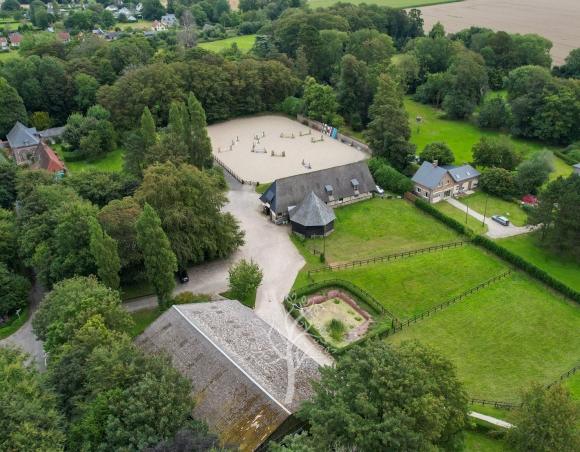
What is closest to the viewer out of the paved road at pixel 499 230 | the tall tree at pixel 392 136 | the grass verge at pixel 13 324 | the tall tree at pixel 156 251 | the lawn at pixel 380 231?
the tall tree at pixel 156 251

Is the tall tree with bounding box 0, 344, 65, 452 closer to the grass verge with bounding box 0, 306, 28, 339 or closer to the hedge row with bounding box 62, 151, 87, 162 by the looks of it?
the grass verge with bounding box 0, 306, 28, 339

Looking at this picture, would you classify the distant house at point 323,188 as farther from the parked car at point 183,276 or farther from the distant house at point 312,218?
the parked car at point 183,276

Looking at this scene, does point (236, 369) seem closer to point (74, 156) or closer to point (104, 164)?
point (104, 164)

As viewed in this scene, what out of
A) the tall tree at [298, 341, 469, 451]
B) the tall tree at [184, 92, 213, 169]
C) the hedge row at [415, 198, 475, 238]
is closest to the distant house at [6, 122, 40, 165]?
the tall tree at [184, 92, 213, 169]

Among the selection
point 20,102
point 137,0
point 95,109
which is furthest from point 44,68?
point 137,0

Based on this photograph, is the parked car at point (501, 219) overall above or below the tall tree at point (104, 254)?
below

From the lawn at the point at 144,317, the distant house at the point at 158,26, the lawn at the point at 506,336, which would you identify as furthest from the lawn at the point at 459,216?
the distant house at the point at 158,26

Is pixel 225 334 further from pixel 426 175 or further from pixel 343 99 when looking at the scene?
pixel 343 99
